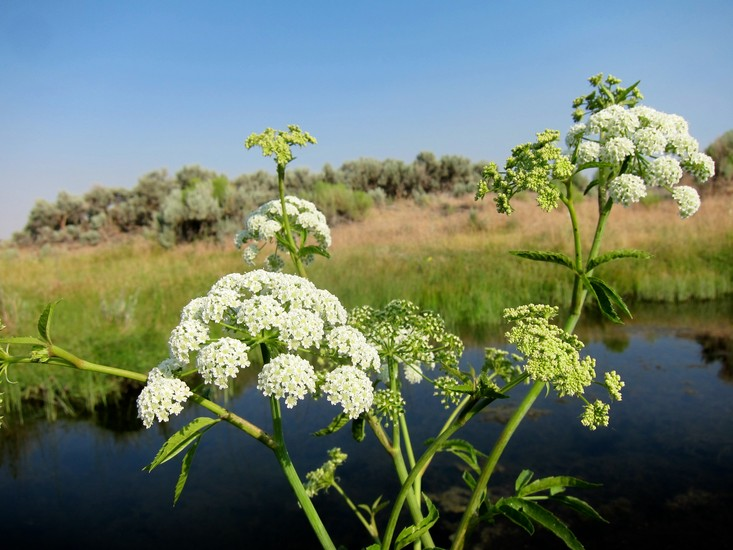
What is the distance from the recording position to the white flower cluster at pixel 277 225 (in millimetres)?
2469

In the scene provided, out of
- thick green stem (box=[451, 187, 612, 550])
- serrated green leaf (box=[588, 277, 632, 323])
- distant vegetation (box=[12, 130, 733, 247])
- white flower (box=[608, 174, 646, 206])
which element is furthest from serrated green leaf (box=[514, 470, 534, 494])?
distant vegetation (box=[12, 130, 733, 247])

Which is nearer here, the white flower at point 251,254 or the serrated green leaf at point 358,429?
the serrated green leaf at point 358,429

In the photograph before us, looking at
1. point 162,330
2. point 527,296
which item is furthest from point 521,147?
point 527,296

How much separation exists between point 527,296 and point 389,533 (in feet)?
24.1

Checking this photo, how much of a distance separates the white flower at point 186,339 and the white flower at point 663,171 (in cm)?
158

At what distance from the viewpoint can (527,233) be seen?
13.9m

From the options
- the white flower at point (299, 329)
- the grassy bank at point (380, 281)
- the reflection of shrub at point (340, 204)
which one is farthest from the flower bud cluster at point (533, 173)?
the reflection of shrub at point (340, 204)

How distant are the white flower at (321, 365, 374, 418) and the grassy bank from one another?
374 cm

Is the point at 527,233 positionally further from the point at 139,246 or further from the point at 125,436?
the point at 139,246

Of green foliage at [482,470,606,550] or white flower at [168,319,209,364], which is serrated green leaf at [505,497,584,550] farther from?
white flower at [168,319,209,364]

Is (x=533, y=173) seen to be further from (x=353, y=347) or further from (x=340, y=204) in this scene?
(x=340, y=204)

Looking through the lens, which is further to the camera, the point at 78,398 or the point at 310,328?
the point at 78,398

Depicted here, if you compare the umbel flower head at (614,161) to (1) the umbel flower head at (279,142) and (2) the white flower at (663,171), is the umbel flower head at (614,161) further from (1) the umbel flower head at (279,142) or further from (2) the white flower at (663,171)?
(1) the umbel flower head at (279,142)

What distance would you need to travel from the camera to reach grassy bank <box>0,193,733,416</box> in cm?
632
